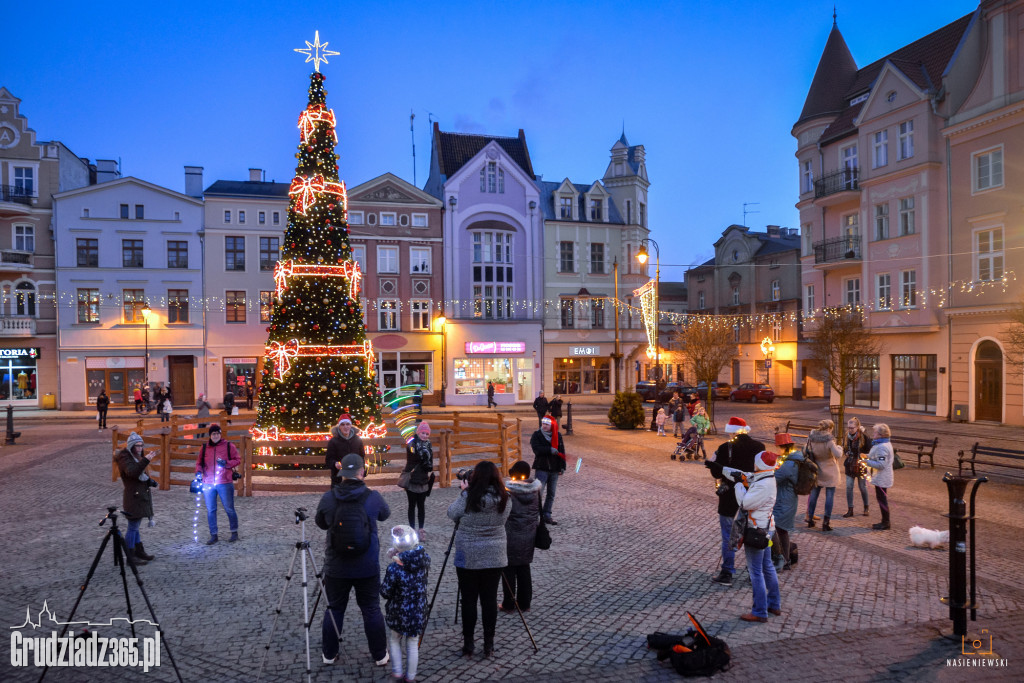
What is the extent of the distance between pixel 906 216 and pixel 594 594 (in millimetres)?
28508

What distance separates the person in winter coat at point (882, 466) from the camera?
10.3 m

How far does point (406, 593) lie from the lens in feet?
17.8

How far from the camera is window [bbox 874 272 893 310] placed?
29.9m

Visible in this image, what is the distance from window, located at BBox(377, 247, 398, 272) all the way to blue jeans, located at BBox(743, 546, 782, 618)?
114 ft

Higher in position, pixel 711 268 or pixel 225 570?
pixel 711 268

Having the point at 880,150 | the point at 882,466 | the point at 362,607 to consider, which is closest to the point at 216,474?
the point at 362,607

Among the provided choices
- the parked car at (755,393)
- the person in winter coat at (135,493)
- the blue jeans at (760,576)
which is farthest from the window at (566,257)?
the blue jeans at (760,576)

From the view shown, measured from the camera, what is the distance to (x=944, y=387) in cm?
2769

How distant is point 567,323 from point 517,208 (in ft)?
27.0

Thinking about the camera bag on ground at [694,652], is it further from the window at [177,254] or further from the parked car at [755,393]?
the window at [177,254]

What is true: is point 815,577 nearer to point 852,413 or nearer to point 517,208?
point 852,413

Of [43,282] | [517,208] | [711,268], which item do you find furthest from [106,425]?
[711,268]

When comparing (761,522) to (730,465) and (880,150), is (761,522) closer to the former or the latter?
(730,465)

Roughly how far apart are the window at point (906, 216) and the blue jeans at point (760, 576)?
2741 cm
